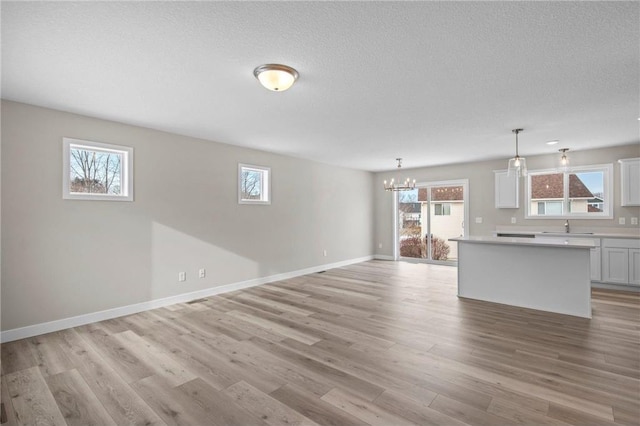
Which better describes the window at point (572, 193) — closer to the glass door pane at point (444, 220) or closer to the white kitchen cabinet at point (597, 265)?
the white kitchen cabinet at point (597, 265)

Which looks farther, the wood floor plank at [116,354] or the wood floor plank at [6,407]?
the wood floor plank at [116,354]

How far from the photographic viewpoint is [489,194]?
23.6ft

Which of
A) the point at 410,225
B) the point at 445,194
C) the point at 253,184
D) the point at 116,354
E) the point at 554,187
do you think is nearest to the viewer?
the point at 116,354

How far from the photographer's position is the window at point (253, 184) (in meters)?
5.78

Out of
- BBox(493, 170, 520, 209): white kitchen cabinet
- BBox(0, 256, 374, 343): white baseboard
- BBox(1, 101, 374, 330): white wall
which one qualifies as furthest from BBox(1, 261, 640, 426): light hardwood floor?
BBox(493, 170, 520, 209): white kitchen cabinet

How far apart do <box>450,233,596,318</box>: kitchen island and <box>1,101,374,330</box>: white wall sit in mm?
3487

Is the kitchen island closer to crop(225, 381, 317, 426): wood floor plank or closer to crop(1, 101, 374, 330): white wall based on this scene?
crop(1, 101, 374, 330): white wall

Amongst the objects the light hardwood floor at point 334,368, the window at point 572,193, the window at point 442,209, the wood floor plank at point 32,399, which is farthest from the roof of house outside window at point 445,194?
the wood floor plank at point 32,399

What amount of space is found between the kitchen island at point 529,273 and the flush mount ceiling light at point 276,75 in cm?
367

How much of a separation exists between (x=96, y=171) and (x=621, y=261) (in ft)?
27.2

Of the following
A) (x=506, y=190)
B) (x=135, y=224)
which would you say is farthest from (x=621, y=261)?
(x=135, y=224)

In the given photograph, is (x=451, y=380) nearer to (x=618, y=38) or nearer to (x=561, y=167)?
(x=618, y=38)

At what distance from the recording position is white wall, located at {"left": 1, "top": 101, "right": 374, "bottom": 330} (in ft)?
11.3

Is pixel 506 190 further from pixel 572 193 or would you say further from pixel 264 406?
pixel 264 406
